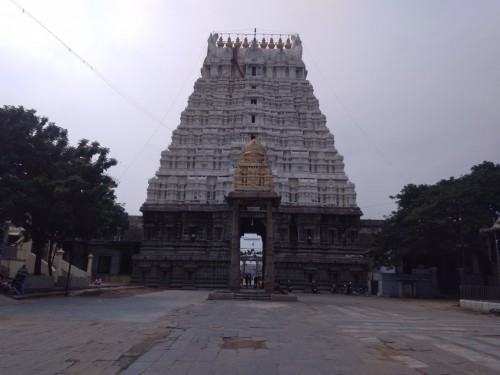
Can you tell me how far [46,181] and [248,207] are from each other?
70.3 feet

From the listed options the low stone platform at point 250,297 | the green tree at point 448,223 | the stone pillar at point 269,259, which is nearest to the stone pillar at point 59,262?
the low stone platform at point 250,297

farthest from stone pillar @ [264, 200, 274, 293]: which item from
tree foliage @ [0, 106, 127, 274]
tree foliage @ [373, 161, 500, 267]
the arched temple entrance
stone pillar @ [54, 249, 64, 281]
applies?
stone pillar @ [54, 249, 64, 281]

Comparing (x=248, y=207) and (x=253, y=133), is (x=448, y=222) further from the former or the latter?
(x=253, y=133)

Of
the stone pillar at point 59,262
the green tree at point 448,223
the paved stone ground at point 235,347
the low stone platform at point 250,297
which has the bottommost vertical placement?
the paved stone ground at point 235,347

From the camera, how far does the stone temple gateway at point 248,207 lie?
43844mm

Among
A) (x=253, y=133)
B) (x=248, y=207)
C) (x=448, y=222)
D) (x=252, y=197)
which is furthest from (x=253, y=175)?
(x=253, y=133)

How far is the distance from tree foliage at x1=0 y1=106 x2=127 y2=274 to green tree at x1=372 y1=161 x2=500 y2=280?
79.9 feet

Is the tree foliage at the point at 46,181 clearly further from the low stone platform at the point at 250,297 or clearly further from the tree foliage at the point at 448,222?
the tree foliage at the point at 448,222

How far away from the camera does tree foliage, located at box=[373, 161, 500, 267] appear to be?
33.0 meters

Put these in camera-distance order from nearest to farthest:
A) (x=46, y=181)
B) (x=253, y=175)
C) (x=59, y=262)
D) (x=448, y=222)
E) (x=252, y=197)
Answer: (x=46, y=181) < (x=252, y=197) < (x=253, y=175) < (x=448, y=222) < (x=59, y=262)

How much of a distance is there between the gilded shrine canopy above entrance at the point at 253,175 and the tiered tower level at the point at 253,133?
57.8 ft

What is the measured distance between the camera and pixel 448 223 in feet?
109

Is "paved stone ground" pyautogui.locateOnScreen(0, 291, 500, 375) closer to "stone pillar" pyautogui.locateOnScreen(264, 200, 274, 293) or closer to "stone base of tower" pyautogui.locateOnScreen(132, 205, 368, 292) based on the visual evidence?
"stone pillar" pyautogui.locateOnScreen(264, 200, 274, 293)

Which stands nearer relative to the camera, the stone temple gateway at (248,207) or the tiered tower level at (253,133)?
the stone temple gateway at (248,207)
